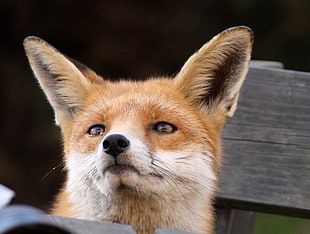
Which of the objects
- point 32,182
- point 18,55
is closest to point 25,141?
point 32,182

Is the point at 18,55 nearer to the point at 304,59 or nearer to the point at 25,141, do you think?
the point at 25,141

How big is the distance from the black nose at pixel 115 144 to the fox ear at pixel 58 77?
3.00 ft

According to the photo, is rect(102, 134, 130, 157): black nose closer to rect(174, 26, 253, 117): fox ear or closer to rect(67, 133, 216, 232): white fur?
rect(67, 133, 216, 232): white fur

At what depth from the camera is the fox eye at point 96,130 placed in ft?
11.4

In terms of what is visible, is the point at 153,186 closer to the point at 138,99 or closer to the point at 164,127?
the point at 164,127

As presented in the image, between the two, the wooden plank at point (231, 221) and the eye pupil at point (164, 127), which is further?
the wooden plank at point (231, 221)

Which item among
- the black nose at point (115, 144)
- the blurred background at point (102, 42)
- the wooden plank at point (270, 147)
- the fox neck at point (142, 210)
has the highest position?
the black nose at point (115, 144)

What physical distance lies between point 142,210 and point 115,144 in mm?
458

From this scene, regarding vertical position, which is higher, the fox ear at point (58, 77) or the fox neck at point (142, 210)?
the fox ear at point (58, 77)

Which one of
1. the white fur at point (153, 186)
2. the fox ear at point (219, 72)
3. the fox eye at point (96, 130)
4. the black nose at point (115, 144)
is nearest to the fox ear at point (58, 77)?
the fox eye at point (96, 130)

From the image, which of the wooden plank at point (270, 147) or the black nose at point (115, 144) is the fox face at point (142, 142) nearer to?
the black nose at point (115, 144)

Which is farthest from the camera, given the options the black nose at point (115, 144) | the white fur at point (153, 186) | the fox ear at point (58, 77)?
the fox ear at point (58, 77)

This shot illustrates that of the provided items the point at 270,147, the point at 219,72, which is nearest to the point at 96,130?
the point at 219,72

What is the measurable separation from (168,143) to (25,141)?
5433mm
